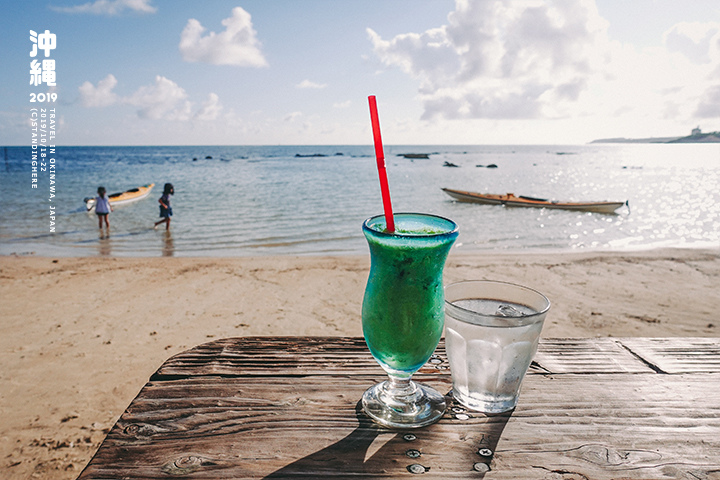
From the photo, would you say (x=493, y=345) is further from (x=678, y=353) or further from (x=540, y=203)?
(x=540, y=203)

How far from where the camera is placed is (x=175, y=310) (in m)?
4.98

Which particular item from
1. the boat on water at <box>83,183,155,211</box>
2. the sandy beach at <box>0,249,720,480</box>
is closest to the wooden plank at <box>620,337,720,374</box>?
the sandy beach at <box>0,249,720,480</box>

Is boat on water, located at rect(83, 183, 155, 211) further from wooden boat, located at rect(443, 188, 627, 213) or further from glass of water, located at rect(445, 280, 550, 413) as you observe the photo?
glass of water, located at rect(445, 280, 550, 413)

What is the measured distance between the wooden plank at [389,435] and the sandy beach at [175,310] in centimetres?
207

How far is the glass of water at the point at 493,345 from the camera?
927 millimetres

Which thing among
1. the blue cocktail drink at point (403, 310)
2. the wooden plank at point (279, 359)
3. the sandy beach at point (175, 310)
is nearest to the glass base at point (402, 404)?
the blue cocktail drink at point (403, 310)

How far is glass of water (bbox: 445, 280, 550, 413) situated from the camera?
927 mm

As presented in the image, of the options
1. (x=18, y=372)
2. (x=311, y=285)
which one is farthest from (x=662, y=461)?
(x=311, y=285)

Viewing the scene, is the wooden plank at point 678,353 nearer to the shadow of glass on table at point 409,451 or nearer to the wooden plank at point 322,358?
the wooden plank at point 322,358

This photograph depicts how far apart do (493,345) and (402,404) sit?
241 mm

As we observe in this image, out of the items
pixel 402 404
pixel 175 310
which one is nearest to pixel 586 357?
pixel 402 404

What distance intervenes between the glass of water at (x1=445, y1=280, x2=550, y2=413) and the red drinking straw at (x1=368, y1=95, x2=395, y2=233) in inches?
9.2

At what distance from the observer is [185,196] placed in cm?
1853

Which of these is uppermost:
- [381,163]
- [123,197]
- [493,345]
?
[381,163]
